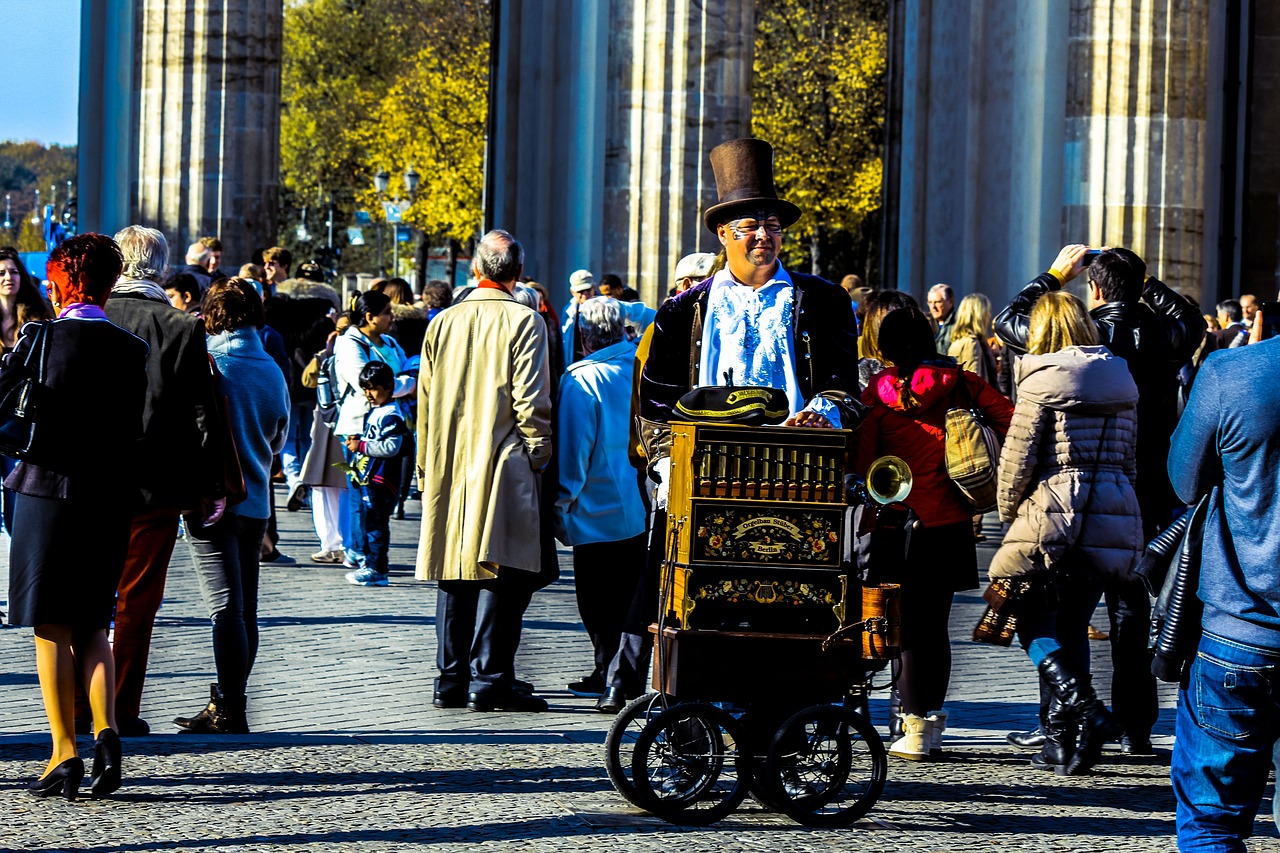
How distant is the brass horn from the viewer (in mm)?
6645

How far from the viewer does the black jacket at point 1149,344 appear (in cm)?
834

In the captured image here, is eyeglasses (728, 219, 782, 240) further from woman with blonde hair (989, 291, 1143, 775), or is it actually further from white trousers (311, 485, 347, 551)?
white trousers (311, 485, 347, 551)

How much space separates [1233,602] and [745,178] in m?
2.34

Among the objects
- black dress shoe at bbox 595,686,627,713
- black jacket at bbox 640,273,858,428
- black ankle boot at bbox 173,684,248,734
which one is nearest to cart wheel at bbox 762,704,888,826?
black jacket at bbox 640,273,858,428

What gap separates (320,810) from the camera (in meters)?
6.41

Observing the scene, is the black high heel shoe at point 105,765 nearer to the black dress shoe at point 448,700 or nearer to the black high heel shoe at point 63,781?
the black high heel shoe at point 63,781

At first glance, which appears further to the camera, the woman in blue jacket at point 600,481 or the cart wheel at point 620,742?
the woman in blue jacket at point 600,481

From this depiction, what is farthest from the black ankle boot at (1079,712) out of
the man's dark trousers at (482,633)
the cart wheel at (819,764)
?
the man's dark trousers at (482,633)

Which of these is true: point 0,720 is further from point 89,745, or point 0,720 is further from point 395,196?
point 395,196

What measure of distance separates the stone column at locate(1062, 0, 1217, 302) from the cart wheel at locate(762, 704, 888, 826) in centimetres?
1082

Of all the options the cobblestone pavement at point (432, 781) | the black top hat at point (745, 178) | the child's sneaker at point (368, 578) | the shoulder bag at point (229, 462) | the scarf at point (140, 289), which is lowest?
the cobblestone pavement at point (432, 781)

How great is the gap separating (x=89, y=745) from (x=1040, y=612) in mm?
3471

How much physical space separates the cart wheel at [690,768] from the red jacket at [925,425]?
1.57 metres

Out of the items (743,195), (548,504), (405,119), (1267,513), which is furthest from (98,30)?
(405,119)
